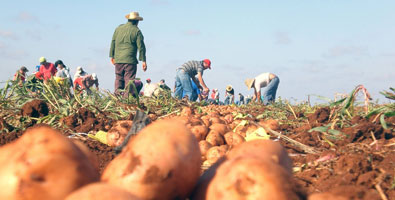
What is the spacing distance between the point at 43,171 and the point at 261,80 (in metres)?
15.6

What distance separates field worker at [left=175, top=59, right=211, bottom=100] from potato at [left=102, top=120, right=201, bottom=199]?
1097cm

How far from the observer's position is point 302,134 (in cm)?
391

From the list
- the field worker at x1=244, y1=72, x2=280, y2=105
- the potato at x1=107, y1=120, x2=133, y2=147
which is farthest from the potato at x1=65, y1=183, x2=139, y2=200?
the field worker at x1=244, y1=72, x2=280, y2=105

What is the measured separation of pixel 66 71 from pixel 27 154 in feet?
45.1

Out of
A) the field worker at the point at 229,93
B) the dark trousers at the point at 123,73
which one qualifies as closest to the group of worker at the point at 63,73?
the dark trousers at the point at 123,73

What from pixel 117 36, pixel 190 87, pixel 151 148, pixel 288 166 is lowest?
pixel 190 87

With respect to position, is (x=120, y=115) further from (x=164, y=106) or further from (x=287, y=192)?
(x=287, y=192)

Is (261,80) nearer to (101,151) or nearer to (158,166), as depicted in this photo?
(101,151)

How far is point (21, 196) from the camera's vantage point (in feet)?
4.33

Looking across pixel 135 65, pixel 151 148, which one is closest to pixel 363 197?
pixel 151 148

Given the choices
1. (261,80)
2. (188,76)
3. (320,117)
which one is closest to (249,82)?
(261,80)

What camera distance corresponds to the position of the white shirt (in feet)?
54.0

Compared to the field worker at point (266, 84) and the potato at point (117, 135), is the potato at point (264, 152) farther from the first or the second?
the field worker at point (266, 84)

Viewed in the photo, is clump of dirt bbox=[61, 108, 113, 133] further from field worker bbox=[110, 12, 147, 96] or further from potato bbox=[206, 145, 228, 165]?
field worker bbox=[110, 12, 147, 96]
